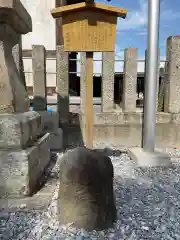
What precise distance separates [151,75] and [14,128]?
212 cm

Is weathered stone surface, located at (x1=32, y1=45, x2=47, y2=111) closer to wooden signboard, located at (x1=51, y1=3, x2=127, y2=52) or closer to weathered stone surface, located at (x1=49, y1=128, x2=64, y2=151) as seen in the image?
weathered stone surface, located at (x1=49, y1=128, x2=64, y2=151)

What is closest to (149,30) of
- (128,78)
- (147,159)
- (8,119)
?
(128,78)

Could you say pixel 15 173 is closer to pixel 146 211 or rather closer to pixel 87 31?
pixel 146 211

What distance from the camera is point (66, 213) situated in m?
1.61

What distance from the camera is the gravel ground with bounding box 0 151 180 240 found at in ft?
5.12

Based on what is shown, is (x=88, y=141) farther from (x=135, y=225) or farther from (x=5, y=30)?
(x=5, y=30)

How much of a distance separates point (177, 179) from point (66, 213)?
5.26 feet

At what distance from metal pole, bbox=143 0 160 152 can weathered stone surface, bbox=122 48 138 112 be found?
0.78 meters

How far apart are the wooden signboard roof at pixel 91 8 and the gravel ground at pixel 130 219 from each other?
5.97 feet

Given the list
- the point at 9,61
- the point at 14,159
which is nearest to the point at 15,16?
the point at 9,61

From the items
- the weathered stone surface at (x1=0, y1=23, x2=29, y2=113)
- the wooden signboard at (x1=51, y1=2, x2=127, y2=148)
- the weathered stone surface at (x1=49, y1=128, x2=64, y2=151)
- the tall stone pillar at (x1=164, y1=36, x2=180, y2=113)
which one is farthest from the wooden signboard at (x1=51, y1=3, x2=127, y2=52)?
the tall stone pillar at (x1=164, y1=36, x2=180, y2=113)

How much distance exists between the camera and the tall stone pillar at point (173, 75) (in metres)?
4.10

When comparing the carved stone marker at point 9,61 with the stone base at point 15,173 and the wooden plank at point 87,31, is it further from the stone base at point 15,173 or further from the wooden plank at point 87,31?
the wooden plank at point 87,31

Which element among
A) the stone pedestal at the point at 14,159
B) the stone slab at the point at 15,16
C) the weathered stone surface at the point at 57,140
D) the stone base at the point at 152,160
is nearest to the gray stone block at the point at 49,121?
the weathered stone surface at the point at 57,140
